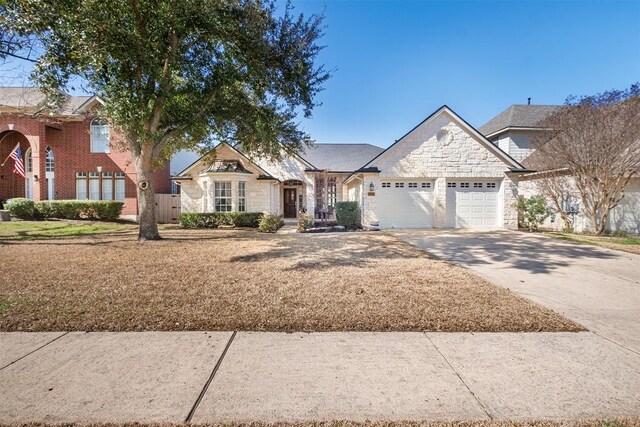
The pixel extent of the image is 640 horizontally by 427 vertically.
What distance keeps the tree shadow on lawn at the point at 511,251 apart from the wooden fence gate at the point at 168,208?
16.1 meters

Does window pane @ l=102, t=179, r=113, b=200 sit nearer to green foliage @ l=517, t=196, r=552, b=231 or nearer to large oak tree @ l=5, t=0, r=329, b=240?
large oak tree @ l=5, t=0, r=329, b=240

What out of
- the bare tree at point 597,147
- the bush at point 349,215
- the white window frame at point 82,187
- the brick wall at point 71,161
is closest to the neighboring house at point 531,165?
the bare tree at point 597,147

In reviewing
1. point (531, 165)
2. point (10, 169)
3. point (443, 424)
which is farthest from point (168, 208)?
point (531, 165)

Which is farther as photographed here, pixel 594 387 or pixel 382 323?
pixel 382 323

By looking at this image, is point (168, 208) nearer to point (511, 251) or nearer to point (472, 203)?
point (472, 203)

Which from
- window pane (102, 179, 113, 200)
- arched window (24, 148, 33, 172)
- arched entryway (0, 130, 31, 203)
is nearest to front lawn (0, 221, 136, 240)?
window pane (102, 179, 113, 200)

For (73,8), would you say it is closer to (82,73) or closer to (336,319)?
(82,73)

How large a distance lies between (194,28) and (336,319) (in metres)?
9.76

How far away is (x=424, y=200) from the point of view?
16.2 metres

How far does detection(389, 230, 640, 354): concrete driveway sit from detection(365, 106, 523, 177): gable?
17.3 ft

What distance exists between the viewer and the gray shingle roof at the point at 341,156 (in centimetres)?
2352

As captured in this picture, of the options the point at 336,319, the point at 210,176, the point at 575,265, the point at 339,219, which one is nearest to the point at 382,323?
the point at 336,319

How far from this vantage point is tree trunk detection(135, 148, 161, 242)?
434 inches

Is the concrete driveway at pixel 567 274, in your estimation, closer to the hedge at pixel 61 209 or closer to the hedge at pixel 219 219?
the hedge at pixel 219 219
